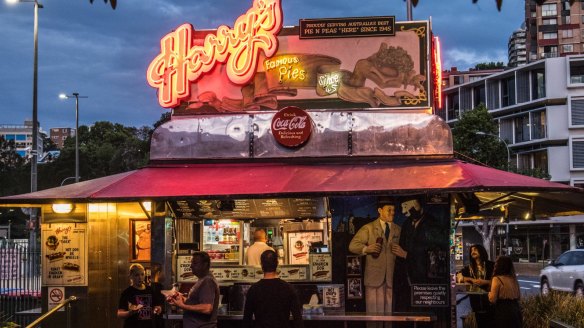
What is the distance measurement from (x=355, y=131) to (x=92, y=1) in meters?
7.91

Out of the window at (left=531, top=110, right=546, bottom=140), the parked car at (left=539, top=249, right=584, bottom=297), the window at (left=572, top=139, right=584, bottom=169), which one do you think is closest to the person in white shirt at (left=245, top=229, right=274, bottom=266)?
the parked car at (left=539, top=249, right=584, bottom=297)

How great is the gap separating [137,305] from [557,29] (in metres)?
A: 106

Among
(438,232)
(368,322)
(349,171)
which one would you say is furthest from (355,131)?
(368,322)

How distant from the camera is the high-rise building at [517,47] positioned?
13890 cm

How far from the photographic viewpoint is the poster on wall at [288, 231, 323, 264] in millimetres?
14039

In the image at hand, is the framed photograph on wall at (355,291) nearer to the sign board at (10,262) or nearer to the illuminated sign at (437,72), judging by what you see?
the illuminated sign at (437,72)

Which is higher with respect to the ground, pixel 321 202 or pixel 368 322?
pixel 321 202

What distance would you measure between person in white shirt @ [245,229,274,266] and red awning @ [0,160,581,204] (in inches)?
57.5

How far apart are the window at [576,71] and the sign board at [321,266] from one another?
2425 inches

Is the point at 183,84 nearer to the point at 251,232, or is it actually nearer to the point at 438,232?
the point at 251,232

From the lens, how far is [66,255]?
1402cm

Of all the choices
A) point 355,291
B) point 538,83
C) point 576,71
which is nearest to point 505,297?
point 355,291

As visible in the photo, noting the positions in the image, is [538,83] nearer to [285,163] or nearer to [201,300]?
[285,163]

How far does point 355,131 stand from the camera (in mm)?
12578
